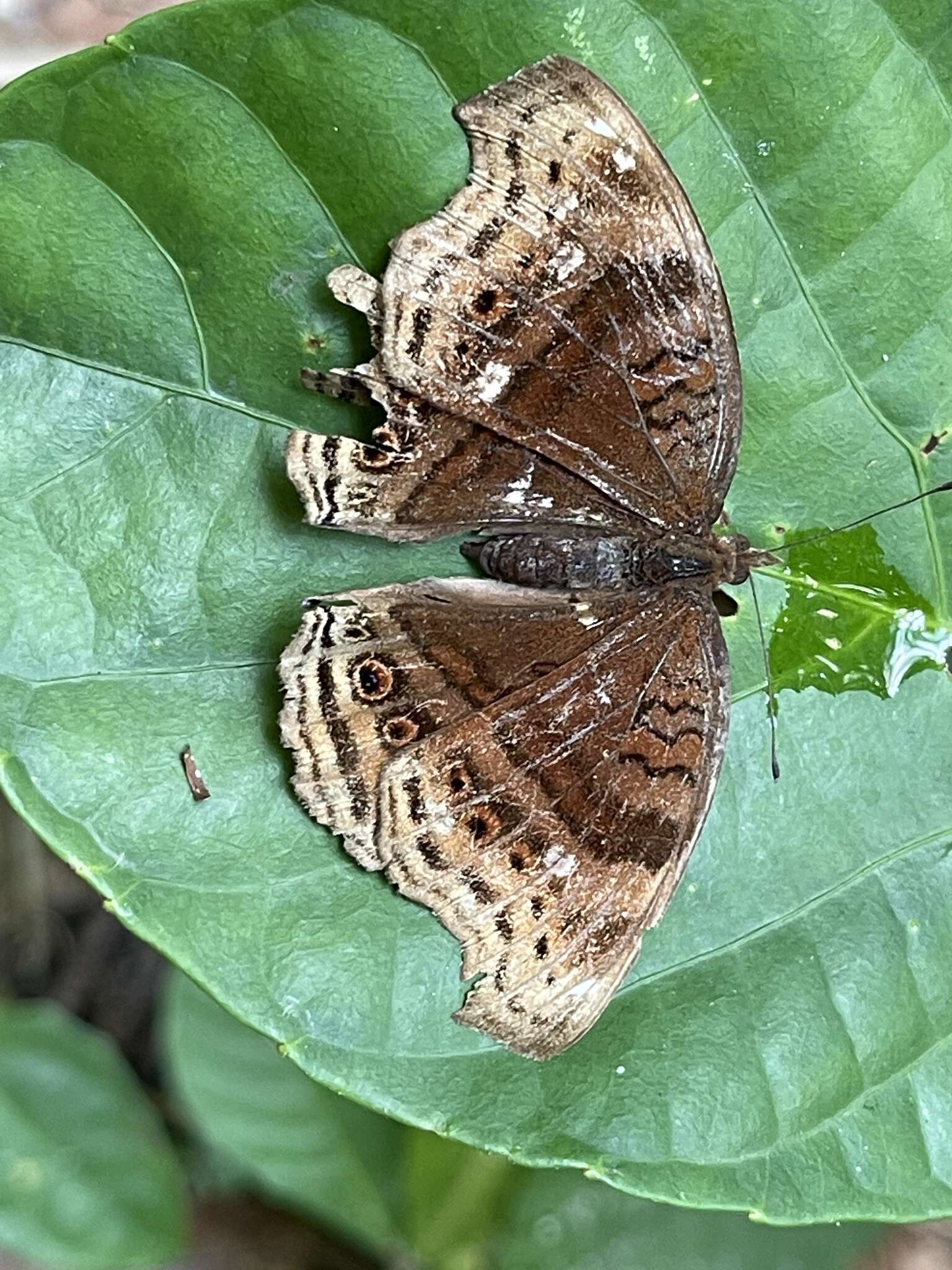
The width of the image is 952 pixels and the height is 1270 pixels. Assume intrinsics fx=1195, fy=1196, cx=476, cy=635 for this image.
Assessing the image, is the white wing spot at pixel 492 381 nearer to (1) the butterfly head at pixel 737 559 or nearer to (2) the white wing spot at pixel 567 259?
(2) the white wing spot at pixel 567 259

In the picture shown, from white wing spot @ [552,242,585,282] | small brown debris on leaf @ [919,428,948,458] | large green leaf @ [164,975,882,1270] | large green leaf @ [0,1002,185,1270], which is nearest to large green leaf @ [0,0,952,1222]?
small brown debris on leaf @ [919,428,948,458]

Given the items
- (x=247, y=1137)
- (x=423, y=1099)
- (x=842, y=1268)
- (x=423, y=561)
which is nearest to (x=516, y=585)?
(x=423, y=561)

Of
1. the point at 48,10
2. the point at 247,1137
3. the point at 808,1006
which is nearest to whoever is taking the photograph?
the point at 808,1006

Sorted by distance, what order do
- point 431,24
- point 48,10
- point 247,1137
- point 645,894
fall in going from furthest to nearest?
point 48,10 < point 247,1137 < point 645,894 < point 431,24

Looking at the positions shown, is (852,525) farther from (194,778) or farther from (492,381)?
(194,778)

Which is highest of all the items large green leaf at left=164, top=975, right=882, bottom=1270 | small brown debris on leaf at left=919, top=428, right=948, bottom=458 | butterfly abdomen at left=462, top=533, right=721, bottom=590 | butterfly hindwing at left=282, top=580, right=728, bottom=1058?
small brown debris on leaf at left=919, top=428, right=948, bottom=458

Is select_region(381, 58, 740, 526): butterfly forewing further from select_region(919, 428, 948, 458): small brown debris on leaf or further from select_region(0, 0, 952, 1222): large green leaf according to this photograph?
select_region(919, 428, 948, 458): small brown debris on leaf

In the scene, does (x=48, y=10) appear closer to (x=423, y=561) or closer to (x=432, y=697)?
(x=423, y=561)

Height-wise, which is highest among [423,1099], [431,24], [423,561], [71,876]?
[431,24]
